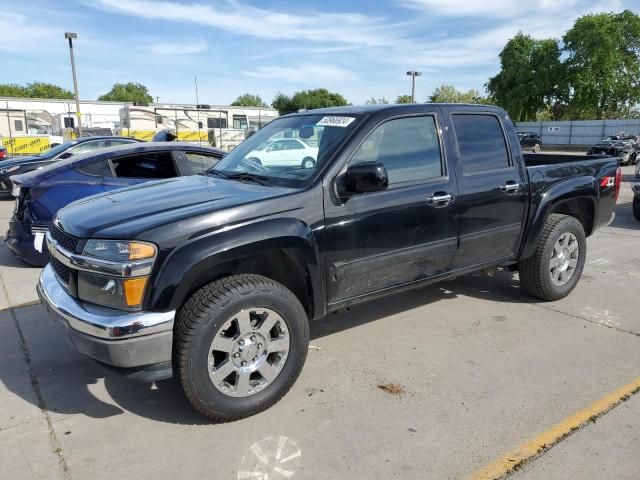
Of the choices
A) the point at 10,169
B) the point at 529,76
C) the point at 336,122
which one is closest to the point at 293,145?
the point at 336,122

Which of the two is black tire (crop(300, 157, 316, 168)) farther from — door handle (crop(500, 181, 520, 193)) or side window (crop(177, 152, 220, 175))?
side window (crop(177, 152, 220, 175))

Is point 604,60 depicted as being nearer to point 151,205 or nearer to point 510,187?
point 510,187

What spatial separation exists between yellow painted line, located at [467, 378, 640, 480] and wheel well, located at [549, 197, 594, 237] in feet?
6.84

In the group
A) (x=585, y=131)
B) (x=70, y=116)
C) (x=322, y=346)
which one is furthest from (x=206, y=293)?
(x=585, y=131)

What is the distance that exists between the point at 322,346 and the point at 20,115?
31.2 m

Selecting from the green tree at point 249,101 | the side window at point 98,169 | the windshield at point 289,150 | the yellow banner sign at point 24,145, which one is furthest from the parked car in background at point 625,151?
the green tree at point 249,101

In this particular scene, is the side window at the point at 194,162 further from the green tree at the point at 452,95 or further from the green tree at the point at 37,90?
the green tree at the point at 37,90

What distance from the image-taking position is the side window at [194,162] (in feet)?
21.3

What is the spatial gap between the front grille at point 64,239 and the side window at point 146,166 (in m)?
3.18

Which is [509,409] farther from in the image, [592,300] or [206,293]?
[592,300]

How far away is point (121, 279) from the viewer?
8.63 feet

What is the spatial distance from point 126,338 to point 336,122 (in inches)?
80.0

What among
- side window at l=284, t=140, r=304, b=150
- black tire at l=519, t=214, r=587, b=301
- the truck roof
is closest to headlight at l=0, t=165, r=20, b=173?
the truck roof

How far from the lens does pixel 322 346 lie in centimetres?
399
